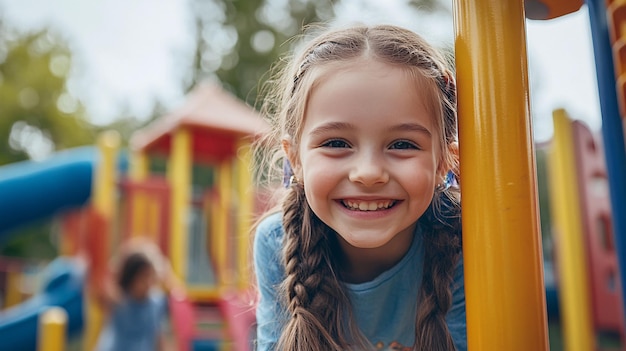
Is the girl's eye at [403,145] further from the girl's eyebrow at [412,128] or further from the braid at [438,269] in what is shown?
the braid at [438,269]

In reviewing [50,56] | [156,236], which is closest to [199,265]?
[156,236]

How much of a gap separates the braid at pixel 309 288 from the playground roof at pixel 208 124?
3.74 m

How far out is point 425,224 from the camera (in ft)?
3.77

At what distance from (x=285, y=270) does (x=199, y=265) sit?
4468mm

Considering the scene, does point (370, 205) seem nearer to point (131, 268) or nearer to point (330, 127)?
point (330, 127)

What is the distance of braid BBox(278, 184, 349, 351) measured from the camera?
1.04 m

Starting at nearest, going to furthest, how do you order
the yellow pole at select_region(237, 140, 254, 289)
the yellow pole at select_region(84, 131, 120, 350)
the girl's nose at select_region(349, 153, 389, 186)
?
the girl's nose at select_region(349, 153, 389, 186), the yellow pole at select_region(84, 131, 120, 350), the yellow pole at select_region(237, 140, 254, 289)

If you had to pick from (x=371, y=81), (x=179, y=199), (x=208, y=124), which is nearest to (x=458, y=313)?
(x=371, y=81)

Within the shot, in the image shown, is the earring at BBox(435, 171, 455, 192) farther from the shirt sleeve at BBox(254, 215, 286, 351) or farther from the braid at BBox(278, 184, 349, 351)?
the shirt sleeve at BBox(254, 215, 286, 351)

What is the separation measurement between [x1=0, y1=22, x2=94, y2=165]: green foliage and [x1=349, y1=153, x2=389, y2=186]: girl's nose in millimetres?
14065

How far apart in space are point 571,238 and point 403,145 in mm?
2707

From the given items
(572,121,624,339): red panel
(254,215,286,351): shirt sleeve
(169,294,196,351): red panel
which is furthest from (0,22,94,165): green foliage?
(254,215,286,351): shirt sleeve

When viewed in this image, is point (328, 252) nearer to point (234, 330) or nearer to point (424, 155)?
point (424, 155)

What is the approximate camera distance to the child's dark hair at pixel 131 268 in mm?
3725
